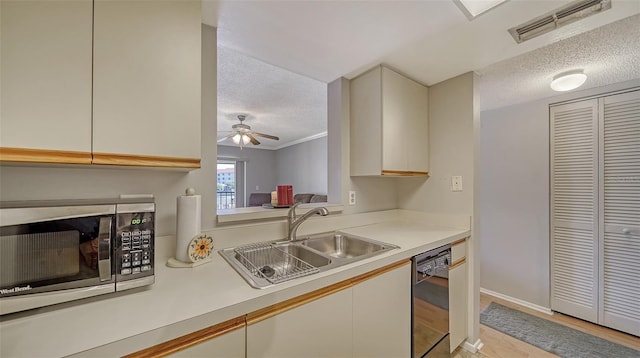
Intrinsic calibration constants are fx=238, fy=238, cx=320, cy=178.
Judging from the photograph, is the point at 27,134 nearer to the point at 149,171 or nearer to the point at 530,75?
the point at 149,171

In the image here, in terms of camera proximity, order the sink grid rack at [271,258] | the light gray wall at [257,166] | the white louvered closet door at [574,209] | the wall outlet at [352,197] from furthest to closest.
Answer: the light gray wall at [257,166] < the white louvered closet door at [574,209] < the wall outlet at [352,197] < the sink grid rack at [271,258]

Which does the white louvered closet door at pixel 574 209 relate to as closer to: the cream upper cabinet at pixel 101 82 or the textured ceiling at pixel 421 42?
the textured ceiling at pixel 421 42

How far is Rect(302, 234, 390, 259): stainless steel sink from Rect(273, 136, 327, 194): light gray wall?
3.99 m

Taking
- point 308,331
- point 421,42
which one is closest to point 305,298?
point 308,331

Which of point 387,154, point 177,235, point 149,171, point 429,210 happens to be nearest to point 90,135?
point 149,171

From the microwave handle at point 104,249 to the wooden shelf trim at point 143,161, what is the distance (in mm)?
197

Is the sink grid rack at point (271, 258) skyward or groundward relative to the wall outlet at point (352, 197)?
groundward

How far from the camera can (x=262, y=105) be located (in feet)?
10.8

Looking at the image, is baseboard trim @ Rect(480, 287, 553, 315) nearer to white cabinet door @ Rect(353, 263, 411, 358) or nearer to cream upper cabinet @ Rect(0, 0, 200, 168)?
white cabinet door @ Rect(353, 263, 411, 358)

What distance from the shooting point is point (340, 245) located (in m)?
1.69

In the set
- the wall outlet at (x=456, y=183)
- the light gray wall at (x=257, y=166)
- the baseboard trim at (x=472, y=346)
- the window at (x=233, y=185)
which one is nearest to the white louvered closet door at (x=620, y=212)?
the baseboard trim at (x=472, y=346)

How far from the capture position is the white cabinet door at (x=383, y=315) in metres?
1.10

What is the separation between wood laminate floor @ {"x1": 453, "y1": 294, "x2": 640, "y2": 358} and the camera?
176cm

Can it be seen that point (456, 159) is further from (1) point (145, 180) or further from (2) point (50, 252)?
(2) point (50, 252)
